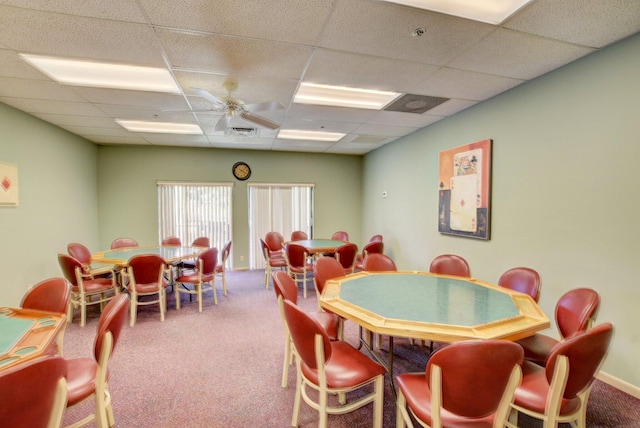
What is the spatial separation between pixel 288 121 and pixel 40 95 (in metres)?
2.87

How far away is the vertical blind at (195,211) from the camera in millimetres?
6156

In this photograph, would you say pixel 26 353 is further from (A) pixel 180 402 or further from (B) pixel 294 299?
(B) pixel 294 299

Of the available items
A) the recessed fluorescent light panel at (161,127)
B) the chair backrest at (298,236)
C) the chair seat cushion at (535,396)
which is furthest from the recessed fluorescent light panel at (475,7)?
the chair backrest at (298,236)

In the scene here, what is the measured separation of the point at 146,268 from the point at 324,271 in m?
2.29

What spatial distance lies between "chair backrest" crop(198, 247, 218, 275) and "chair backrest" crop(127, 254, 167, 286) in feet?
1.69

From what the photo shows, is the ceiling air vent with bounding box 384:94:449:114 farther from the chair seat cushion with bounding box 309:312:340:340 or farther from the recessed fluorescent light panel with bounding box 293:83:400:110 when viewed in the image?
the chair seat cushion with bounding box 309:312:340:340

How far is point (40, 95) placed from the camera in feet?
10.5

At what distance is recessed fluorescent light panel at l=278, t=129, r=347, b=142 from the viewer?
5105 millimetres

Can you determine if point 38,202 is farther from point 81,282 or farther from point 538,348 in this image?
point 538,348

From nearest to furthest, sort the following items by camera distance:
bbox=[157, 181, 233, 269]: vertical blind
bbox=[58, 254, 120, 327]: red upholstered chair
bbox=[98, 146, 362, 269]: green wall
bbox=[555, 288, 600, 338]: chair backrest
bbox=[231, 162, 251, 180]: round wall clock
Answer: bbox=[555, 288, 600, 338]: chair backrest < bbox=[58, 254, 120, 327]: red upholstered chair < bbox=[98, 146, 362, 269]: green wall < bbox=[157, 181, 233, 269]: vertical blind < bbox=[231, 162, 251, 180]: round wall clock

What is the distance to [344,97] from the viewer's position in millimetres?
3545

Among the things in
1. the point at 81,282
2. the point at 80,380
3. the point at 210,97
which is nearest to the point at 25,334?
the point at 80,380

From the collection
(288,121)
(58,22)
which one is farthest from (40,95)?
(288,121)

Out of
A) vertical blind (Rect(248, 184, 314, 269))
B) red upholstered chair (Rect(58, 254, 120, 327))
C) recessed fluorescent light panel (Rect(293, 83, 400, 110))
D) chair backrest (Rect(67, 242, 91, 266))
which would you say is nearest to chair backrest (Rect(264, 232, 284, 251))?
vertical blind (Rect(248, 184, 314, 269))
